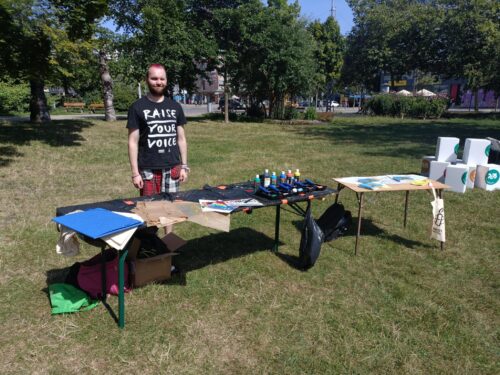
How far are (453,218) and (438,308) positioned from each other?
9.51 feet

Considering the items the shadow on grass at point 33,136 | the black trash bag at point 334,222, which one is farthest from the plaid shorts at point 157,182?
the shadow on grass at point 33,136

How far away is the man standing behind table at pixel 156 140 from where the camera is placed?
3586 millimetres

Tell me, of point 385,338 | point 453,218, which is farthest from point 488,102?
point 385,338

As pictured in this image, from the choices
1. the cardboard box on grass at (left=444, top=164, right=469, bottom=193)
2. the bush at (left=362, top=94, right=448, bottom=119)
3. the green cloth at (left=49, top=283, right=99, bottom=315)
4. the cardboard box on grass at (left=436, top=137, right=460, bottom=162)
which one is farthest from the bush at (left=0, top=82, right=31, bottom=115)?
the bush at (left=362, top=94, right=448, bottom=119)

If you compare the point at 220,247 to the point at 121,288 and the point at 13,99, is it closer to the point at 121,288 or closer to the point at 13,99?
the point at 121,288

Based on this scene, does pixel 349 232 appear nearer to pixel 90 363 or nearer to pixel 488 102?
pixel 90 363

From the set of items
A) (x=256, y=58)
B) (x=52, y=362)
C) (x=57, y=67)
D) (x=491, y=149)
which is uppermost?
(x=256, y=58)

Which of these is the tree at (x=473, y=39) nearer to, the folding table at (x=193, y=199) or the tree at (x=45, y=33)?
the tree at (x=45, y=33)

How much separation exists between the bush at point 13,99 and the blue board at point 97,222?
84.8 ft

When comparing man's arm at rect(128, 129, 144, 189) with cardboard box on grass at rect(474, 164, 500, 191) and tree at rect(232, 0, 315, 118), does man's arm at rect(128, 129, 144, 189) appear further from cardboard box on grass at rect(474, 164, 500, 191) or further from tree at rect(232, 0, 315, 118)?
tree at rect(232, 0, 315, 118)

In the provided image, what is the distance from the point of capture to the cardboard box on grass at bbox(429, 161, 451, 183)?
7.59m

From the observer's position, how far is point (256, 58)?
21.6m

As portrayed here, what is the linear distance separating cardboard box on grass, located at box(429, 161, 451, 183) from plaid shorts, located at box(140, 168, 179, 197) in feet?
18.6

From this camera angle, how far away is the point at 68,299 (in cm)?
342
